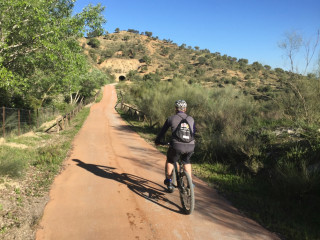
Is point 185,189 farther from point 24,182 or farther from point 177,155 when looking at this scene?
point 24,182

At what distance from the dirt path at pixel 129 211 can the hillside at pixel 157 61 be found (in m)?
52.1

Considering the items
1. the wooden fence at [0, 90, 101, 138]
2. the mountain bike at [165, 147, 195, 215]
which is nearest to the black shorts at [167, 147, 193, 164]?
the mountain bike at [165, 147, 195, 215]

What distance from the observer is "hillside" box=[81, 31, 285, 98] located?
64.1 metres

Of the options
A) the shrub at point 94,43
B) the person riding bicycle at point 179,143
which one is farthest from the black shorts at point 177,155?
the shrub at point 94,43

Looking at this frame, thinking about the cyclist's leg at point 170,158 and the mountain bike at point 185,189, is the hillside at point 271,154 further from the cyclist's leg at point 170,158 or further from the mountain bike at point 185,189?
the cyclist's leg at point 170,158

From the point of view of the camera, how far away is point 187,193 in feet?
14.3

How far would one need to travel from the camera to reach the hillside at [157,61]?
64094 mm

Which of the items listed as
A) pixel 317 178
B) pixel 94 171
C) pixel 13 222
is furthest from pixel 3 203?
pixel 317 178

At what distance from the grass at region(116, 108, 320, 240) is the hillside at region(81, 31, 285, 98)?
50.7 metres

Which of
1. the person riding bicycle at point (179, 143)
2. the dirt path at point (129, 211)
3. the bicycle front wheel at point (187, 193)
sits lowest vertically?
the dirt path at point (129, 211)

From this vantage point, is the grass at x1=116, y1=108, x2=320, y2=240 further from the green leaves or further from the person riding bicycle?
the green leaves

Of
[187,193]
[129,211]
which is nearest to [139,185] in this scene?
[129,211]

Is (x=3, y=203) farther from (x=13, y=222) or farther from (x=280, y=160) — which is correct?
(x=280, y=160)

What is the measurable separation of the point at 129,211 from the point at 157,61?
83606 millimetres
